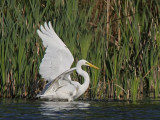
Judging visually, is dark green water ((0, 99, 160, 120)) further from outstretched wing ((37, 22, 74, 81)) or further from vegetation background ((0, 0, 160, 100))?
outstretched wing ((37, 22, 74, 81))

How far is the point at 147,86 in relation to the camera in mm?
9953

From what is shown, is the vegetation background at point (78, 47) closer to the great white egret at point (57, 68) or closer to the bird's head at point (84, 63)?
the great white egret at point (57, 68)

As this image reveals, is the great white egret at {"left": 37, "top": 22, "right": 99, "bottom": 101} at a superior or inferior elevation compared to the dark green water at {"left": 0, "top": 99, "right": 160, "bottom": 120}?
superior

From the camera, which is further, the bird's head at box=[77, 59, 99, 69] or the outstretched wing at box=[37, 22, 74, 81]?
the outstretched wing at box=[37, 22, 74, 81]

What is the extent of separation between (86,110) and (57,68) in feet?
6.52

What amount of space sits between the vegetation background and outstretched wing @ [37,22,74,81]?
0.17 m

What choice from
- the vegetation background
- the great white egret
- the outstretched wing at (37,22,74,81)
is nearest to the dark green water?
the great white egret

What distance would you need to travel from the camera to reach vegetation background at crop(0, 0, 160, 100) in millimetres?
8891

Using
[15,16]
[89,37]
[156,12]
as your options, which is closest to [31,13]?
[15,16]

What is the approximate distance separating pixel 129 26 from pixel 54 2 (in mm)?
1578

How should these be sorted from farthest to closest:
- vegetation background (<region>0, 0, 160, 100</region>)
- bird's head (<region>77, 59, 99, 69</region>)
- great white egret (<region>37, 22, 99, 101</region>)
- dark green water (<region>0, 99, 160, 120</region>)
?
vegetation background (<region>0, 0, 160, 100</region>)
great white egret (<region>37, 22, 99, 101</region>)
bird's head (<region>77, 59, 99, 69</region>)
dark green water (<region>0, 99, 160, 120</region>)

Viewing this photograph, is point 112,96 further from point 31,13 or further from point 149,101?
point 31,13

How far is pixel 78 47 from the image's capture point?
30.3 feet

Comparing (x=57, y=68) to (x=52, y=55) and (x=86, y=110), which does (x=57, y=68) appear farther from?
(x=86, y=110)
